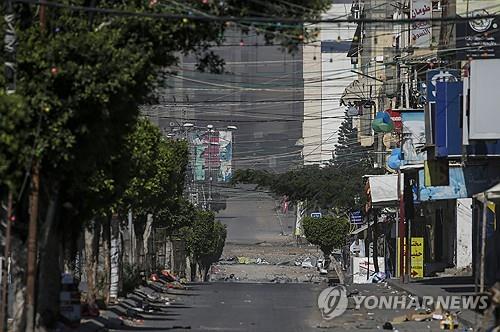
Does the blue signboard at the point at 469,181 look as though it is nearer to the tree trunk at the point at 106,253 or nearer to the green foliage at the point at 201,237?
the tree trunk at the point at 106,253

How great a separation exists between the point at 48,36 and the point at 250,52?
141658 millimetres

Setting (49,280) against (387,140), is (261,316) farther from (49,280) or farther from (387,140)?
(387,140)

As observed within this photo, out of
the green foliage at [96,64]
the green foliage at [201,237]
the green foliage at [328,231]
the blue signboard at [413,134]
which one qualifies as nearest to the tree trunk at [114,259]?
the green foliage at [96,64]

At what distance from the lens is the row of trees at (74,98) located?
20.8 meters

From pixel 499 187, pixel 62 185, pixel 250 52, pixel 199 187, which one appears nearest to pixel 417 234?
pixel 499 187

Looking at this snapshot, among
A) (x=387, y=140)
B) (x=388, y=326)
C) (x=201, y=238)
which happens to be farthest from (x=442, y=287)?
(x=201, y=238)

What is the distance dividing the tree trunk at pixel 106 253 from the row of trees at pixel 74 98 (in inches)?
416

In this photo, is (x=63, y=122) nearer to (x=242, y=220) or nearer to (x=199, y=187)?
(x=199, y=187)

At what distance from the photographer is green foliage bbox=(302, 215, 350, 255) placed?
9644 centimetres

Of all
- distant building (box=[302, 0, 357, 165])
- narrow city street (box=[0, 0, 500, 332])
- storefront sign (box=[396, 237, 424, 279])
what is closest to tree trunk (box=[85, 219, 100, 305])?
narrow city street (box=[0, 0, 500, 332])

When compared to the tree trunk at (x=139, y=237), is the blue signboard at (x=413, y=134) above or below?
above

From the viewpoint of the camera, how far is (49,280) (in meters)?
25.7

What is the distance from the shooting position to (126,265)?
162 feet

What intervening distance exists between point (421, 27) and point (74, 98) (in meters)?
49.4
